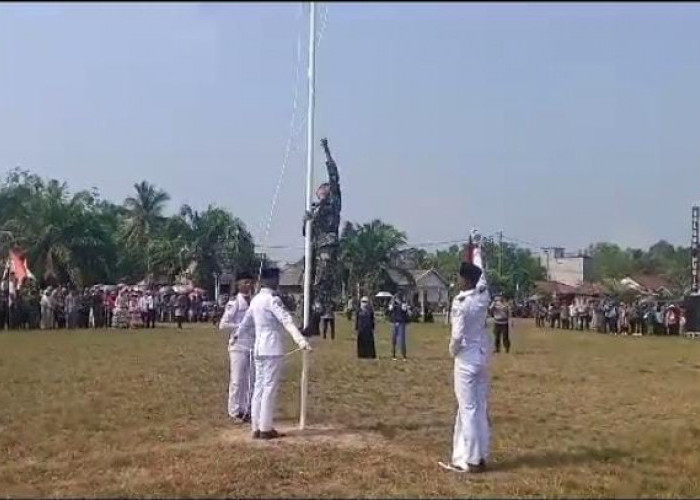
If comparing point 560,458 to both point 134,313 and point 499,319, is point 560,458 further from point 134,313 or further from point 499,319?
point 134,313

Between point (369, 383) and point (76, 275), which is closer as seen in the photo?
point (369, 383)

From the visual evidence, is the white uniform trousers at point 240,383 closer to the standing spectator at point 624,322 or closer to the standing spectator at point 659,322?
the standing spectator at point 624,322

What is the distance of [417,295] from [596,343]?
44191 mm

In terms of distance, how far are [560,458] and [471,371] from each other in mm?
1532

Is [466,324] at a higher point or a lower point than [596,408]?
higher

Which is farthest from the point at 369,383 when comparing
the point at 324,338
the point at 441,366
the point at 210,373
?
the point at 324,338

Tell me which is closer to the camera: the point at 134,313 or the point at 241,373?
the point at 241,373

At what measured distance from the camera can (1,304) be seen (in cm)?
3666

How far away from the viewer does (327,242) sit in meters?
25.2

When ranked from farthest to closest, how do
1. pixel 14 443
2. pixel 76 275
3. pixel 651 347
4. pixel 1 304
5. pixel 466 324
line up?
1. pixel 76 275
2. pixel 1 304
3. pixel 651 347
4. pixel 14 443
5. pixel 466 324

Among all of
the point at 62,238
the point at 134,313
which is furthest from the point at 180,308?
the point at 62,238

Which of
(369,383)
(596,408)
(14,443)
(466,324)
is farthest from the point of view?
(369,383)

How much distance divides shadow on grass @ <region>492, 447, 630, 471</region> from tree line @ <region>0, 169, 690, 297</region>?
35422 mm

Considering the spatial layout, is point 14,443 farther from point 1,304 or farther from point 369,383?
point 1,304
